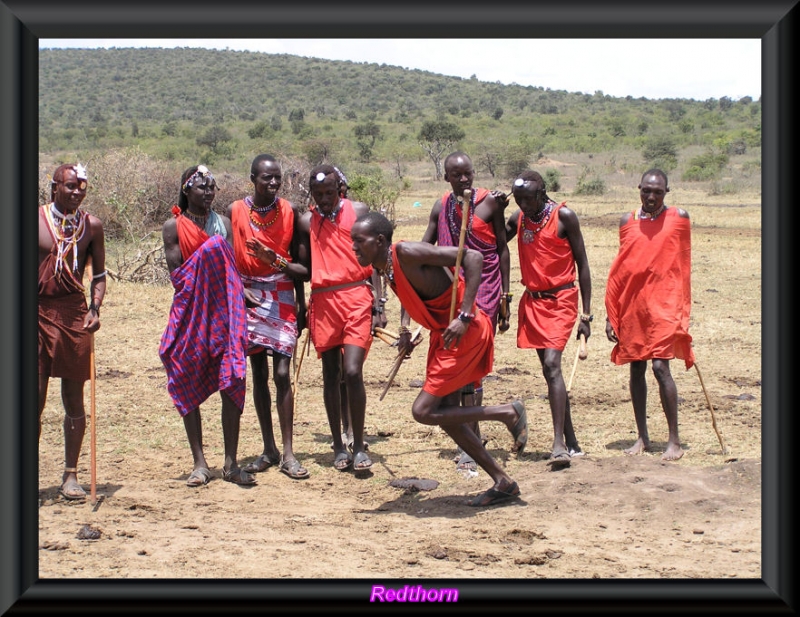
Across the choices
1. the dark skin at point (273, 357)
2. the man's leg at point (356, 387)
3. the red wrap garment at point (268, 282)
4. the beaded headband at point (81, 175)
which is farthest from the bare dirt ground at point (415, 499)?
the beaded headband at point (81, 175)

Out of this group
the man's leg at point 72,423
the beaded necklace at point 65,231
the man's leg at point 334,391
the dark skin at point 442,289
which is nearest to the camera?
the dark skin at point 442,289

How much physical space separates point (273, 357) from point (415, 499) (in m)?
1.27

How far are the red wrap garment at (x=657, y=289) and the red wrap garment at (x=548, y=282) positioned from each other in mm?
397

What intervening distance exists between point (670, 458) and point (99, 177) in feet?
44.2

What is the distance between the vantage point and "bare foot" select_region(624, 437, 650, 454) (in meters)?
6.50

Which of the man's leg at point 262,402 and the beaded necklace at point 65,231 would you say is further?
the man's leg at point 262,402

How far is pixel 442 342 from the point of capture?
5.41 m

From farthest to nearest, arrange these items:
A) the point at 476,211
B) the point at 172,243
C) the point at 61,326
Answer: the point at 476,211
the point at 172,243
the point at 61,326

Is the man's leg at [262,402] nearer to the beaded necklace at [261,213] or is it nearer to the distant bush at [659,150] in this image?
the beaded necklace at [261,213]

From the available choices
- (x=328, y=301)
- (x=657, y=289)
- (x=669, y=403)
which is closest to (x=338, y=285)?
(x=328, y=301)

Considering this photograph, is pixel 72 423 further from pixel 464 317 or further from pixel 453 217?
pixel 453 217

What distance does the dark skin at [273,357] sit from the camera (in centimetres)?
609
